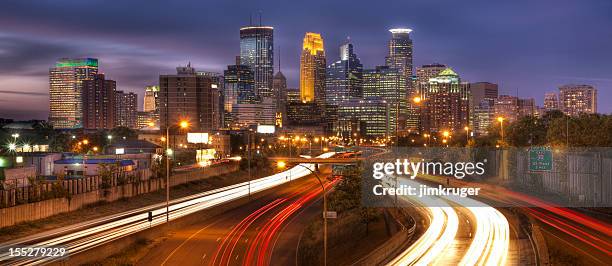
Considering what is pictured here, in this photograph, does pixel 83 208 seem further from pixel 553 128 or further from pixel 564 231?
pixel 553 128

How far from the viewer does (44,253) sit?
39.0 m

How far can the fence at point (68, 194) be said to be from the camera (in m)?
50.8

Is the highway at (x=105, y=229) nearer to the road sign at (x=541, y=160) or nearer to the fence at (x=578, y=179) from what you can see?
the road sign at (x=541, y=160)

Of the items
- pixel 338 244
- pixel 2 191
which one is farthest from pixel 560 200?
pixel 2 191

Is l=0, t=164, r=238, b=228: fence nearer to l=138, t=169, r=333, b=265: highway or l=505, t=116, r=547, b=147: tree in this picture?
l=138, t=169, r=333, b=265: highway

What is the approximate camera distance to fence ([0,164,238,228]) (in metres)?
50.8

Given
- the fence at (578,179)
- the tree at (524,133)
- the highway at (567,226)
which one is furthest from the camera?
the tree at (524,133)

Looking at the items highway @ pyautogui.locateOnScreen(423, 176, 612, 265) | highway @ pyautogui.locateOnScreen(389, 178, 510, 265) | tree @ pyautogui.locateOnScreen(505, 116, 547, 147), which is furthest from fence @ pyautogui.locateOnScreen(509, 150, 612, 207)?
tree @ pyautogui.locateOnScreen(505, 116, 547, 147)

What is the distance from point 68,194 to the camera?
58844 mm

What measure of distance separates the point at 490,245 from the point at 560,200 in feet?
84.4

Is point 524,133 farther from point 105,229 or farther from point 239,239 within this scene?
point 105,229

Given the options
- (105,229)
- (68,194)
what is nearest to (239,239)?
(105,229)

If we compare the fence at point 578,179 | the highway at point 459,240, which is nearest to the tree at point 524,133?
the fence at point 578,179

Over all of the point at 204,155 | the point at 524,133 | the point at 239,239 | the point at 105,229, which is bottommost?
the point at 239,239
